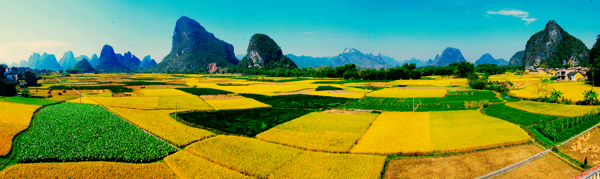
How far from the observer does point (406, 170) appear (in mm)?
11766

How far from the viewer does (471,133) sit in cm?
1673

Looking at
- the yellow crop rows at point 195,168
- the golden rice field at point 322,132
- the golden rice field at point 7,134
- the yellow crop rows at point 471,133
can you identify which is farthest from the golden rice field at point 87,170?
the yellow crop rows at point 471,133

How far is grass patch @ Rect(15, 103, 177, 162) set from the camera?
12133 mm

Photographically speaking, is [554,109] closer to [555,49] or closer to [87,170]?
[87,170]

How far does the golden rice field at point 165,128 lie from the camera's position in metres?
15.4

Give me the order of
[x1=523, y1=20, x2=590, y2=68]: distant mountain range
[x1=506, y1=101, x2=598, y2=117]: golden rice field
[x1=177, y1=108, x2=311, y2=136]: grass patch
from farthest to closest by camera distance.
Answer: [x1=523, y1=20, x2=590, y2=68]: distant mountain range → [x1=506, y1=101, x2=598, y2=117]: golden rice field → [x1=177, y1=108, x2=311, y2=136]: grass patch

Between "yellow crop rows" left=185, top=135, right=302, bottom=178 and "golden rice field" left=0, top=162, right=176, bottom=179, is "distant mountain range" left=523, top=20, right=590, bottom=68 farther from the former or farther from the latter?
"golden rice field" left=0, top=162, right=176, bottom=179

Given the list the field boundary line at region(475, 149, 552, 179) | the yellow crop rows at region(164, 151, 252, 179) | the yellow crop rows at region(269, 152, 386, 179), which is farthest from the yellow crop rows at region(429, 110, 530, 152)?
the yellow crop rows at region(164, 151, 252, 179)

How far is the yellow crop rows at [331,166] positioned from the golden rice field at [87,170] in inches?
190

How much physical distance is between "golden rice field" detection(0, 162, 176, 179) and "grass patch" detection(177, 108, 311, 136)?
7066 millimetres

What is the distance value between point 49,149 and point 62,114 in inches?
422

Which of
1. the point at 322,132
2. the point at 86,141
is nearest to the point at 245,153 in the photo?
the point at 322,132

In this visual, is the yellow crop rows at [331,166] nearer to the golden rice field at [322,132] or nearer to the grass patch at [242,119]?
the golden rice field at [322,132]

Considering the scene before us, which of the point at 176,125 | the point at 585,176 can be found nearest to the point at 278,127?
the point at 176,125
